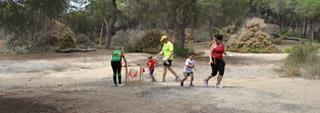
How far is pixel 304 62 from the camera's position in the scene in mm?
23500

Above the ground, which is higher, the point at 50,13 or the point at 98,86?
the point at 50,13

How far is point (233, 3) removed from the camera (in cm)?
3400

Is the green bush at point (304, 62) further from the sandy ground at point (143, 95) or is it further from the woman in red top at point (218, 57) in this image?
the woman in red top at point (218, 57)

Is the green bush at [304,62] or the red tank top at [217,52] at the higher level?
the red tank top at [217,52]

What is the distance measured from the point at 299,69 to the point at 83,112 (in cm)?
1208

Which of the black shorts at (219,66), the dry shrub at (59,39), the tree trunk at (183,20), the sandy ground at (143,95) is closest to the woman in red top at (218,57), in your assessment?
the black shorts at (219,66)

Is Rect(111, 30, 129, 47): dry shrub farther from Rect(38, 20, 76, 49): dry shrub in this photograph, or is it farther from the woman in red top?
the woman in red top

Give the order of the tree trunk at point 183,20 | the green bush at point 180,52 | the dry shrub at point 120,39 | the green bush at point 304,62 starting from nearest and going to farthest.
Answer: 1. the green bush at point 304,62
2. the tree trunk at point 183,20
3. the green bush at point 180,52
4. the dry shrub at point 120,39

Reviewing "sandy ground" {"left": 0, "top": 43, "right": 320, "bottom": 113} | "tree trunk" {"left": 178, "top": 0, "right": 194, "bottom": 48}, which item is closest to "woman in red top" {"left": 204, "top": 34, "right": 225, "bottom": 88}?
"sandy ground" {"left": 0, "top": 43, "right": 320, "bottom": 113}

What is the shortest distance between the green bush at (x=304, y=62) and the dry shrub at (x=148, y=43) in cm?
1122

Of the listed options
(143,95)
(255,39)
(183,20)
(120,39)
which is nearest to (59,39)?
(183,20)

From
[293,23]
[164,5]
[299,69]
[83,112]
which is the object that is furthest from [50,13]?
[293,23]

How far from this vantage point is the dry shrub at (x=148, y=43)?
1371 inches

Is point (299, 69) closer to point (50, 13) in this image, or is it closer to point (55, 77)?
point (55, 77)
